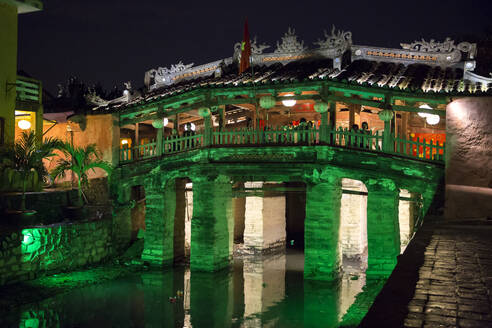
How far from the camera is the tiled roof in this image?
15.9 m

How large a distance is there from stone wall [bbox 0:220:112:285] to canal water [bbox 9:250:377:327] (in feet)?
5.21

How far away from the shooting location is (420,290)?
18.4 ft

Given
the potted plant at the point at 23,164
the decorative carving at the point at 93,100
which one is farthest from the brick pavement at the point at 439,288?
the decorative carving at the point at 93,100

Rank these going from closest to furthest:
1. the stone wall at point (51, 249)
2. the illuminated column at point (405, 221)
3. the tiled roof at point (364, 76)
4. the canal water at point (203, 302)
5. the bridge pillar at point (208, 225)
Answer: the canal water at point (203, 302)
the stone wall at point (51, 249)
the tiled roof at point (364, 76)
the bridge pillar at point (208, 225)
the illuminated column at point (405, 221)

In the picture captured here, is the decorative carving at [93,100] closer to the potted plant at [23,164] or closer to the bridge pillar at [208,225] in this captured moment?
the potted plant at [23,164]

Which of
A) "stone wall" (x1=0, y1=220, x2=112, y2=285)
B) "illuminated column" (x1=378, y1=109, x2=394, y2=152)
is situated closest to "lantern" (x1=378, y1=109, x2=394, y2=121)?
"illuminated column" (x1=378, y1=109, x2=394, y2=152)

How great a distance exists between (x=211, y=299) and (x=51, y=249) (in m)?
5.92

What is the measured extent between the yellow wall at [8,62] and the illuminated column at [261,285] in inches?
459

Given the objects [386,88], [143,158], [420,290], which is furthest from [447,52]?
[420,290]

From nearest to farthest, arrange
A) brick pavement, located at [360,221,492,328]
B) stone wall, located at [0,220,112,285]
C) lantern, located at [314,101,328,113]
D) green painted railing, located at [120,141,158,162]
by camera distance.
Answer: brick pavement, located at [360,221,492,328] < stone wall, located at [0,220,112,285] < lantern, located at [314,101,328,113] < green painted railing, located at [120,141,158,162]

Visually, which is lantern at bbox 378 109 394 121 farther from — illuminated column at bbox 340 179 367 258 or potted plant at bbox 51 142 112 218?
potted plant at bbox 51 142 112 218

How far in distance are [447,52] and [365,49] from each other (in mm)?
3396

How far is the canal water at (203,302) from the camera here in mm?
12594

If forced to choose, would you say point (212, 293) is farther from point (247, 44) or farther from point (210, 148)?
point (247, 44)
